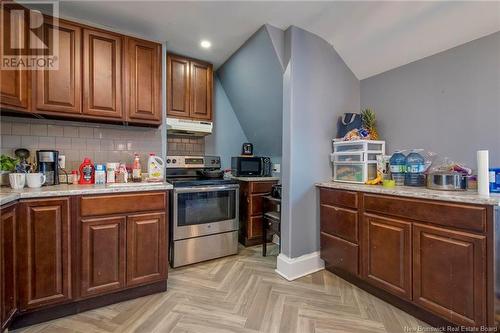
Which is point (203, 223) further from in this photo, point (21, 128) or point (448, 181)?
point (448, 181)

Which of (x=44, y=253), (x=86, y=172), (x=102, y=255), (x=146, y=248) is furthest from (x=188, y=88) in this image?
(x=44, y=253)

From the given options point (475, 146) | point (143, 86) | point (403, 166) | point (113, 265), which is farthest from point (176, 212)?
point (475, 146)

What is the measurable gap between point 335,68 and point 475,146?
1405 mm

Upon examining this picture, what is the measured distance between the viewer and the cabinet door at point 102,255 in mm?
1667

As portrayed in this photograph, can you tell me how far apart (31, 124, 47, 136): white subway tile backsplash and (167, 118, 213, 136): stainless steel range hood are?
1.09 m

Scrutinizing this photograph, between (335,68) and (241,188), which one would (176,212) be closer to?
(241,188)

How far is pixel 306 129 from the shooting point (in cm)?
229

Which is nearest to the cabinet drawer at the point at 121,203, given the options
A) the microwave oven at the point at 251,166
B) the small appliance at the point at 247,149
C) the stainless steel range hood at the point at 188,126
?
the stainless steel range hood at the point at 188,126

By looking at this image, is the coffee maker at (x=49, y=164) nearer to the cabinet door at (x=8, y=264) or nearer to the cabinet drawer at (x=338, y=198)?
the cabinet door at (x=8, y=264)

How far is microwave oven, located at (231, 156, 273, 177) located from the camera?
308 cm

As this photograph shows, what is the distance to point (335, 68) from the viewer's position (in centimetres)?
249

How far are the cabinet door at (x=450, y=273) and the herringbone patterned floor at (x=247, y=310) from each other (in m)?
0.26

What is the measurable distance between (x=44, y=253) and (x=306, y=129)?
228 centimetres

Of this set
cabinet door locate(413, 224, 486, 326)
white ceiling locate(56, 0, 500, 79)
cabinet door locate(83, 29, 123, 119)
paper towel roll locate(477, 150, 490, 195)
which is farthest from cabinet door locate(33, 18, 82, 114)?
paper towel roll locate(477, 150, 490, 195)
